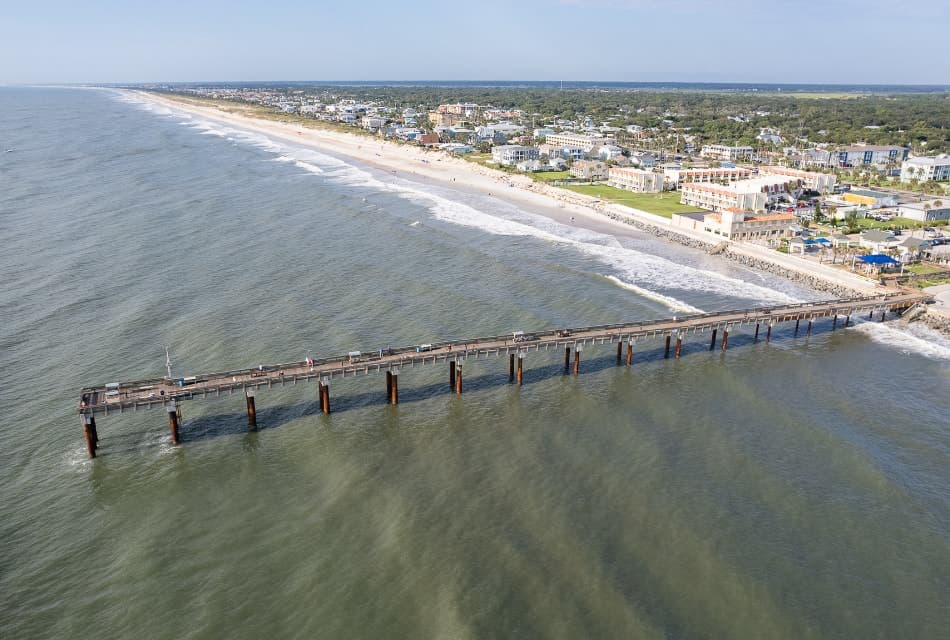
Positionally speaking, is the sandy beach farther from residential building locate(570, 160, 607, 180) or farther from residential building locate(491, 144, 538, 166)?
residential building locate(570, 160, 607, 180)

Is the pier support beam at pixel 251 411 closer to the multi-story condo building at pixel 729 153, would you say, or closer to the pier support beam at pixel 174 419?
the pier support beam at pixel 174 419

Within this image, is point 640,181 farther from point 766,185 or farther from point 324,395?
point 324,395

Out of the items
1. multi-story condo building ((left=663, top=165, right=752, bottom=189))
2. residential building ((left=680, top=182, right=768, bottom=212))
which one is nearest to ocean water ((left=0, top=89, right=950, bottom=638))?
residential building ((left=680, top=182, right=768, bottom=212))

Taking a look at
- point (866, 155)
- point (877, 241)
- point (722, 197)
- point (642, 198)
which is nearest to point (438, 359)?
point (877, 241)

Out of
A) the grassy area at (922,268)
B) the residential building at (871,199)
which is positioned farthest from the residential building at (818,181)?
the grassy area at (922,268)

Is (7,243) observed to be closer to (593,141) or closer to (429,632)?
(429,632)

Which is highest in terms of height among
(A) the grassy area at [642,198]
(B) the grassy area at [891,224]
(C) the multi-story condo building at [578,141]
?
(C) the multi-story condo building at [578,141]
